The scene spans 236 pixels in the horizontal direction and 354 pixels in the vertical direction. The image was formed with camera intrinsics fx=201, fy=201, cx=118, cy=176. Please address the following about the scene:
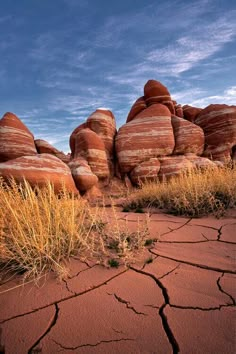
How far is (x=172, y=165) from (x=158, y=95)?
5114 mm

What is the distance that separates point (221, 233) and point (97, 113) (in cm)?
1080

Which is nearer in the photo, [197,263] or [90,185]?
[197,263]

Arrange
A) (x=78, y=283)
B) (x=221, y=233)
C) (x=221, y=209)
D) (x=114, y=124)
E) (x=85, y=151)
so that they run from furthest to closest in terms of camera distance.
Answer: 1. (x=114, y=124)
2. (x=85, y=151)
3. (x=221, y=209)
4. (x=221, y=233)
5. (x=78, y=283)

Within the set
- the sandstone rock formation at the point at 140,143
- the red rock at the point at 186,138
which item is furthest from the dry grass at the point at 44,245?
the red rock at the point at 186,138

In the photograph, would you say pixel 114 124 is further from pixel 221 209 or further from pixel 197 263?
pixel 197 263

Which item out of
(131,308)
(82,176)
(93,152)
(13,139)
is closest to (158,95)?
(93,152)

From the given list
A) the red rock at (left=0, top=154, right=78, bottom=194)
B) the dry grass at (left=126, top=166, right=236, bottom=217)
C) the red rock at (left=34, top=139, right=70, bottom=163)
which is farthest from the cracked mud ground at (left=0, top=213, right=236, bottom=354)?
the red rock at (left=34, top=139, right=70, bottom=163)

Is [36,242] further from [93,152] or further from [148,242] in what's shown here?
[93,152]

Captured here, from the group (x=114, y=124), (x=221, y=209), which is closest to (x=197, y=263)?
(x=221, y=209)

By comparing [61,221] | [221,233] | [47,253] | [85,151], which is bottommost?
[221,233]

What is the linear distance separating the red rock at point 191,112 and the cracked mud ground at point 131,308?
44.9 feet

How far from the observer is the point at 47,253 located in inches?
77.0

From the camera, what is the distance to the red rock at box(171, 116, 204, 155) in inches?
453

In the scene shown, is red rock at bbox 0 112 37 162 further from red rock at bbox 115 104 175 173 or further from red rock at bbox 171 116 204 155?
red rock at bbox 171 116 204 155
